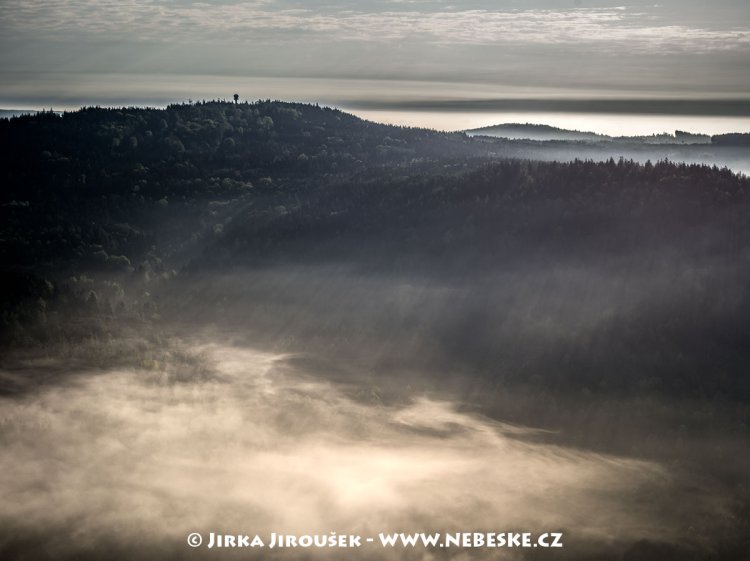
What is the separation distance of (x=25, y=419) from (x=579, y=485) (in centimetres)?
13132

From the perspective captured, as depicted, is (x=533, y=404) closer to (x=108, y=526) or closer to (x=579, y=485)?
(x=579, y=485)

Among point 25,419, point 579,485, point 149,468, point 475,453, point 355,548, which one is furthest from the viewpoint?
point 25,419

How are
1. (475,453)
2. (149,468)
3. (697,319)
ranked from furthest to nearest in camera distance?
(697,319), (475,453), (149,468)

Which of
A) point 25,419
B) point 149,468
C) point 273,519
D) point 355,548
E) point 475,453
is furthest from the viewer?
point 25,419

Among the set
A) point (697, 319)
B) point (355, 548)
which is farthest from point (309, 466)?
point (697, 319)

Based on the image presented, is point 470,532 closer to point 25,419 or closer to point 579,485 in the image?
point 579,485

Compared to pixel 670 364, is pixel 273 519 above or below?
below

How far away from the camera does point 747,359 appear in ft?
595

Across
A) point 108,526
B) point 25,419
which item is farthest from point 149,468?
point 25,419

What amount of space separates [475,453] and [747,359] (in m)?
74.3

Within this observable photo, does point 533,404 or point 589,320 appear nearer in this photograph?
point 533,404

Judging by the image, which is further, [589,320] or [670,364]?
[589,320]

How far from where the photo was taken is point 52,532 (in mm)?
118562

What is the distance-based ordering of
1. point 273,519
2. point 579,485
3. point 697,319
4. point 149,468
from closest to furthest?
point 273,519 < point 579,485 < point 149,468 < point 697,319
